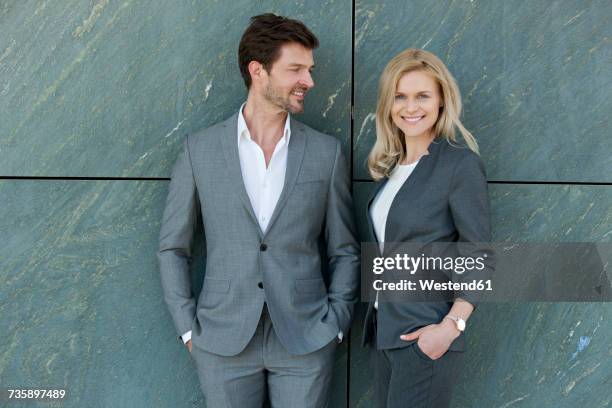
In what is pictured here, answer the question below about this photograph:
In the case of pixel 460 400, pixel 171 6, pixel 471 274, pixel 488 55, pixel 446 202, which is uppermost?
pixel 171 6

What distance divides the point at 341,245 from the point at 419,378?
0.76 meters

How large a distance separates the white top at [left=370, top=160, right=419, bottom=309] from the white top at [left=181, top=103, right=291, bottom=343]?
427 millimetres

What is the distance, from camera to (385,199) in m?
2.98

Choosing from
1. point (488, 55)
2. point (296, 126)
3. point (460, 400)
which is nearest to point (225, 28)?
point (296, 126)

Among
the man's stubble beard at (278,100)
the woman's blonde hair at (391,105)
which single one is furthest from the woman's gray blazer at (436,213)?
the man's stubble beard at (278,100)

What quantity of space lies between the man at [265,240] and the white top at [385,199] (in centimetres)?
22

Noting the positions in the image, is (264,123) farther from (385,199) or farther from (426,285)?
(426,285)

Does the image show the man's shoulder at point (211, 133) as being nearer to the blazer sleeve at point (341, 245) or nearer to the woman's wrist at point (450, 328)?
the blazer sleeve at point (341, 245)

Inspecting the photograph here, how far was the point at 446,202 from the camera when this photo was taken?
2760mm

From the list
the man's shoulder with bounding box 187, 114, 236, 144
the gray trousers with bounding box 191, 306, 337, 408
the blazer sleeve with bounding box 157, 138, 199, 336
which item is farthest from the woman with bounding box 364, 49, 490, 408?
the blazer sleeve with bounding box 157, 138, 199, 336

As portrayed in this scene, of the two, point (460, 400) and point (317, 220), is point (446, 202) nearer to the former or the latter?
point (317, 220)

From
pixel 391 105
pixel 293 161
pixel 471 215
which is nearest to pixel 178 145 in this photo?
pixel 293 161

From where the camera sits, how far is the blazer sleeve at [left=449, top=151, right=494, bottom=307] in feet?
8.87

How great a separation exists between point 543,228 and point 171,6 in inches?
86.4
